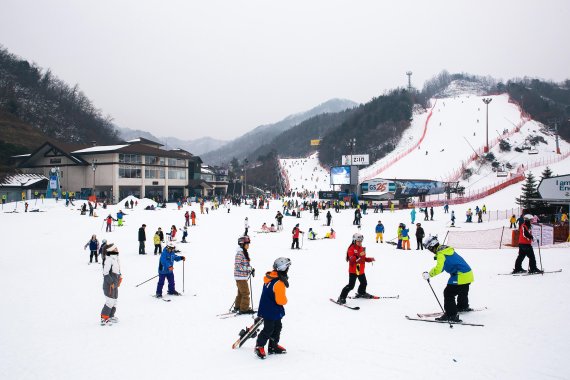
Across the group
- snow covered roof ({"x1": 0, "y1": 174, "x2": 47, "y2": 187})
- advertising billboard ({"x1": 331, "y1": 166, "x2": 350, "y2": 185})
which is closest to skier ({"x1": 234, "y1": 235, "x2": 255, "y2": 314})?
advertising billboard ({"x1": 331, "y1": 166, "x2": 350, "y2": 185})

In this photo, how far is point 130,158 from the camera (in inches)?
2087

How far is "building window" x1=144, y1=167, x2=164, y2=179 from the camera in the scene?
5512 centimetres

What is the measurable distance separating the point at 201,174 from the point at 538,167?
2201 inches

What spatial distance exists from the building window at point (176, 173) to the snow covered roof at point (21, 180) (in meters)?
16.7

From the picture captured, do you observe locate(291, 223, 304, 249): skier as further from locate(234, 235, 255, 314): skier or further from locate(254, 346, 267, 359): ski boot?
locate(254, 346, 267, 359): ski boot

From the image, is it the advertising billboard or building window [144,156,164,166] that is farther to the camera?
building window [144,156,164,166]

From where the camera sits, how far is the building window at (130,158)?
170 feet

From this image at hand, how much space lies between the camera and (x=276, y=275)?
544 centimetres

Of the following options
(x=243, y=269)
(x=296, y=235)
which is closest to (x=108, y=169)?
(x=296, y=235)

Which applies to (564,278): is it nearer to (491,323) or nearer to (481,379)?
(491,323)

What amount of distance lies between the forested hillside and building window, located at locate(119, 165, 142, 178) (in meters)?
40.3

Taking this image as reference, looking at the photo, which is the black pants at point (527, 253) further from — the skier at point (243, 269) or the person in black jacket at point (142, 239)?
the person in black jacket at point (142, 239)

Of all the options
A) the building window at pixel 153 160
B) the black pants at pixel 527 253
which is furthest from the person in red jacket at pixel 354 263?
the building window at pixel 153 160

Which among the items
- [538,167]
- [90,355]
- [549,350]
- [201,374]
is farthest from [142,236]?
[538,167]
